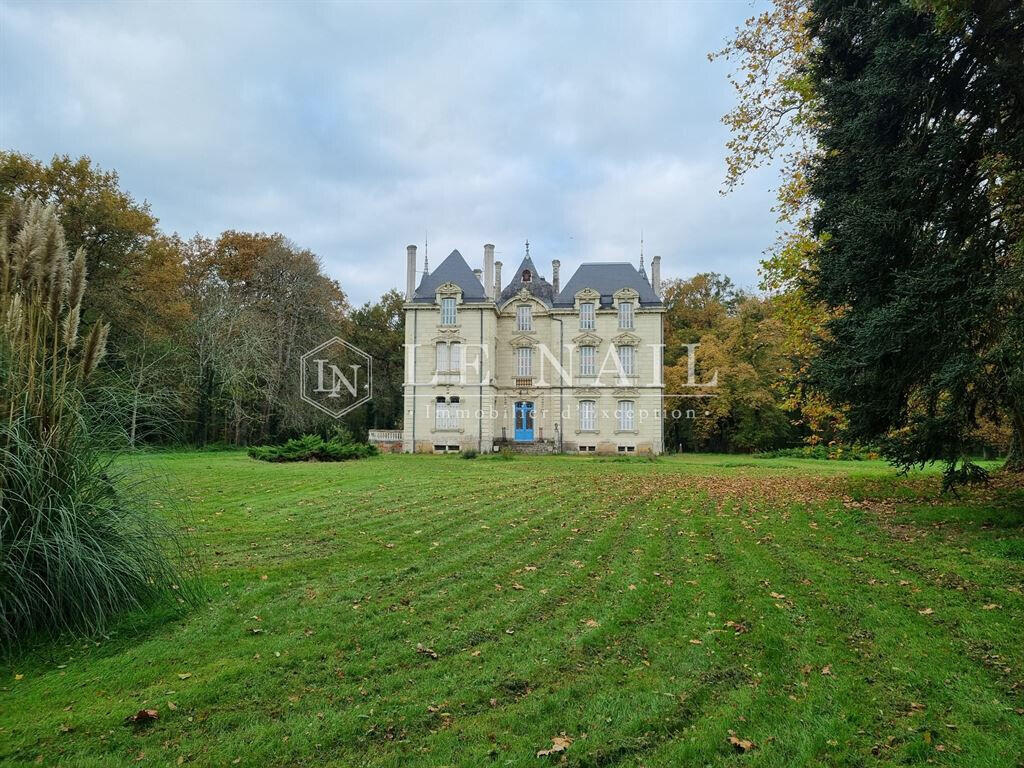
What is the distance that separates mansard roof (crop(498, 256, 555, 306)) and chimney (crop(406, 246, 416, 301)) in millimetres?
4760

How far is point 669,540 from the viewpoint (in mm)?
7211

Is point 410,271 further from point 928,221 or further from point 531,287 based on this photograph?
point 928,221

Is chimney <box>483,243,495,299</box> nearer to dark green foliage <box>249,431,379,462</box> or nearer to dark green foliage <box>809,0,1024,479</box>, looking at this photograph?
dark green foliage <box>249,431,379,462</box>

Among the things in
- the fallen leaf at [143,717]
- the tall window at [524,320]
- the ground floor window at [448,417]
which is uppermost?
the tall window at [524,320]

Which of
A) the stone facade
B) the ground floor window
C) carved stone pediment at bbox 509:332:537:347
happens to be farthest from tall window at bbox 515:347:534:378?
the ground floor window

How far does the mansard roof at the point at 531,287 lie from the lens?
104 feet

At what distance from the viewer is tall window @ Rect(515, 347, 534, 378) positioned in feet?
102

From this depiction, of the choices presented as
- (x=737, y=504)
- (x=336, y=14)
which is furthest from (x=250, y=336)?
(x=737, y=504)

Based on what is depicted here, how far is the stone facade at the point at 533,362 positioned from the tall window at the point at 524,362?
0.05 meters

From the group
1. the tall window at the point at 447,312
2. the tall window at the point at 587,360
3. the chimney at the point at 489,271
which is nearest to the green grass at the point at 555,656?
the tall window at the point at 447,312

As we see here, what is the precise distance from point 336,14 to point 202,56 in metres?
2.79

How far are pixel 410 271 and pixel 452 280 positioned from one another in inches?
86.4

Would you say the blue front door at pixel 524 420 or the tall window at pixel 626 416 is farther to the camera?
the blue front door at pixel 524 420

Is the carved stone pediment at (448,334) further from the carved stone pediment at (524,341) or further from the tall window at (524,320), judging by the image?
the tall window at (524,320)
